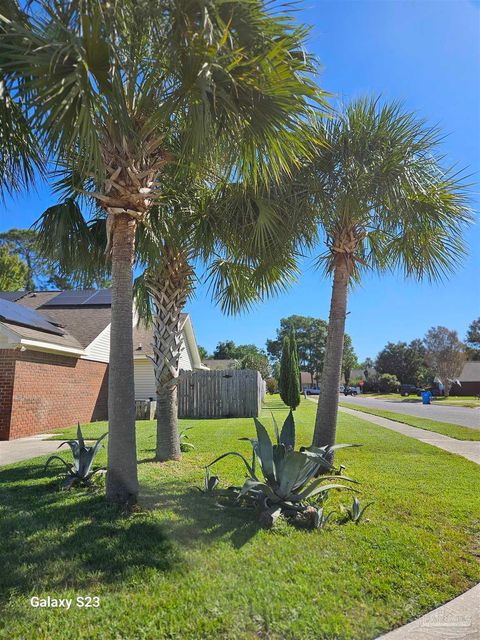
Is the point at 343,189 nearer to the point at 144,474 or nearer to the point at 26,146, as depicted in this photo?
the point at 26,146

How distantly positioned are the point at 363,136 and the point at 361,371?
102 m

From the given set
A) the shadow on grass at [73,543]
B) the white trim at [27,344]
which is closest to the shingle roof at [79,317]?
the white trim at [27,344]

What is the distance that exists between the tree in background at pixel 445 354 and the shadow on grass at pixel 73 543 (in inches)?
2120

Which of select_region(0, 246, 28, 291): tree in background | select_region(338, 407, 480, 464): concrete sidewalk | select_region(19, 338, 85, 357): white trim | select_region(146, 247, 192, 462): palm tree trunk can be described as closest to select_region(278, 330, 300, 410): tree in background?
select_region(338, 407, 480, 464): concrete sidewalk

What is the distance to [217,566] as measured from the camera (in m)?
3.37

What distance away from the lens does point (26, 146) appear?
14.8ft

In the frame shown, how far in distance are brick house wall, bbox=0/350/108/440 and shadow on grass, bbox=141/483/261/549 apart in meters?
7.16

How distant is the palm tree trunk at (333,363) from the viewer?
6961 millimetres

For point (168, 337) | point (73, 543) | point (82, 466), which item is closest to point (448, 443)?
point (168, 337)

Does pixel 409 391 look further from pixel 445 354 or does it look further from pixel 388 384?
pixel 388 384

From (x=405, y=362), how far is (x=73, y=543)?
232ft

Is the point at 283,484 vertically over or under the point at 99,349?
under

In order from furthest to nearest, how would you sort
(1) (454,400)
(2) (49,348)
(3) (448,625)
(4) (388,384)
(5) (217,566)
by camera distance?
(4) (388,384)
(1) (454,400)
(2) (49,348)
(5) (217,566)
(3) (448,625)

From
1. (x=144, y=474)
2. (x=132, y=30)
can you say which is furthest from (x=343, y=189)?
(x=144, y=474)
